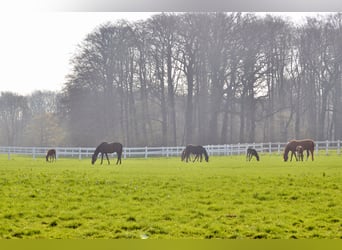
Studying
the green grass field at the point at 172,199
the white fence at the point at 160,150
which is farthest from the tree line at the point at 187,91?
the green grass field at the point at 172,199

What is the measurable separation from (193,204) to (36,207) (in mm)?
2005

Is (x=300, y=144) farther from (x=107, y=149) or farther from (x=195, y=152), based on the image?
(x=107, y=149)

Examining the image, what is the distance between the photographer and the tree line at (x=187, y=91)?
25.4 ft

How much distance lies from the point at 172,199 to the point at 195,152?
0.83 metres

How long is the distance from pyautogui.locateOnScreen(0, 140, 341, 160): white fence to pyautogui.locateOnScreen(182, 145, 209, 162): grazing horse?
0.21 feet

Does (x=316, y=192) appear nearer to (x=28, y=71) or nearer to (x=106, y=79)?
(x=106, y=79)

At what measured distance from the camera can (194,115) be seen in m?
7.87

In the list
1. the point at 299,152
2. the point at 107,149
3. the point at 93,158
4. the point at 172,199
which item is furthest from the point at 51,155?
the point at 299,152

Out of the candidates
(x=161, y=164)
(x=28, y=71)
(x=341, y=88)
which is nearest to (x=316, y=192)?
(x=341, y=88)

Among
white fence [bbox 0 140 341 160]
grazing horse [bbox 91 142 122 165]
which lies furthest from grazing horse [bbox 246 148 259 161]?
grazing horse [bbox 91 142 122 165]

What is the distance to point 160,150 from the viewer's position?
788cm

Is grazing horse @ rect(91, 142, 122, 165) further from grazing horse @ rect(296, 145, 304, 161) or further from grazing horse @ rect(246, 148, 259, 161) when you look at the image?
grazing horse @ rect(296, 145, 304, 161)

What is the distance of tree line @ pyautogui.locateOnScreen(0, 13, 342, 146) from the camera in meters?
7.75

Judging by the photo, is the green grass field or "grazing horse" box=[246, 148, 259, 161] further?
"grazing horse" box=[246, 148, 259, 161]
